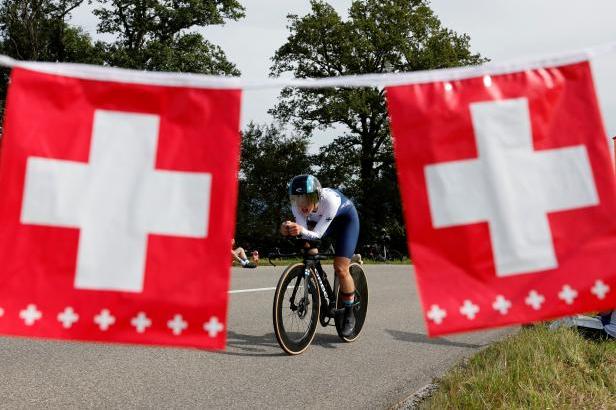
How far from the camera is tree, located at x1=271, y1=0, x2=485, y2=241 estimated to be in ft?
135

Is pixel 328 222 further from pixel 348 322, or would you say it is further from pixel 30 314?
pixel 30 314

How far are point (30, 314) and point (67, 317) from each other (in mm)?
120

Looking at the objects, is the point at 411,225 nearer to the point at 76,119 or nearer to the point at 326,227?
the point at 76,119

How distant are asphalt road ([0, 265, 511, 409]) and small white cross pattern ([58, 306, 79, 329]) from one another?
2738 millimetres

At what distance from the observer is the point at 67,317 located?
91.9 inches

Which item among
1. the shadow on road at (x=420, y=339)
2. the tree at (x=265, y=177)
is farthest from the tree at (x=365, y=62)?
the shadow on road at (x=420, y=339)

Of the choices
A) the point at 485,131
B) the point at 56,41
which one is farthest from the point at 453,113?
the point at 56,41

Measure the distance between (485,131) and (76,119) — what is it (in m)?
1.42

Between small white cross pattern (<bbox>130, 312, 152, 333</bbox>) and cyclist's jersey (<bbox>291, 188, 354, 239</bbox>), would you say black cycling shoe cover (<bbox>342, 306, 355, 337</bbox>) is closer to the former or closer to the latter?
cyclist's jersey (<bbox>291, 188, 354, 239</bbox>)

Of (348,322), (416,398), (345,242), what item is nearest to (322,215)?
(345,242)

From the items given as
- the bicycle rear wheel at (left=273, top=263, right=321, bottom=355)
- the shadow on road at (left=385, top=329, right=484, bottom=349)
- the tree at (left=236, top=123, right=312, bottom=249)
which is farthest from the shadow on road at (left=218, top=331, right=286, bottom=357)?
the tree at (left=236, top=123, right=312, bottom=249)

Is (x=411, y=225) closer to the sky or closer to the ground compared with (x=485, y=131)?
closer to the ground

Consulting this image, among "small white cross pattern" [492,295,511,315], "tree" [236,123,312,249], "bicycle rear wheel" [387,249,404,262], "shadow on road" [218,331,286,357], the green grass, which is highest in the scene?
"tree" [236,123,312,249]

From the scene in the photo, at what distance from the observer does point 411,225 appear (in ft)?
7.94
